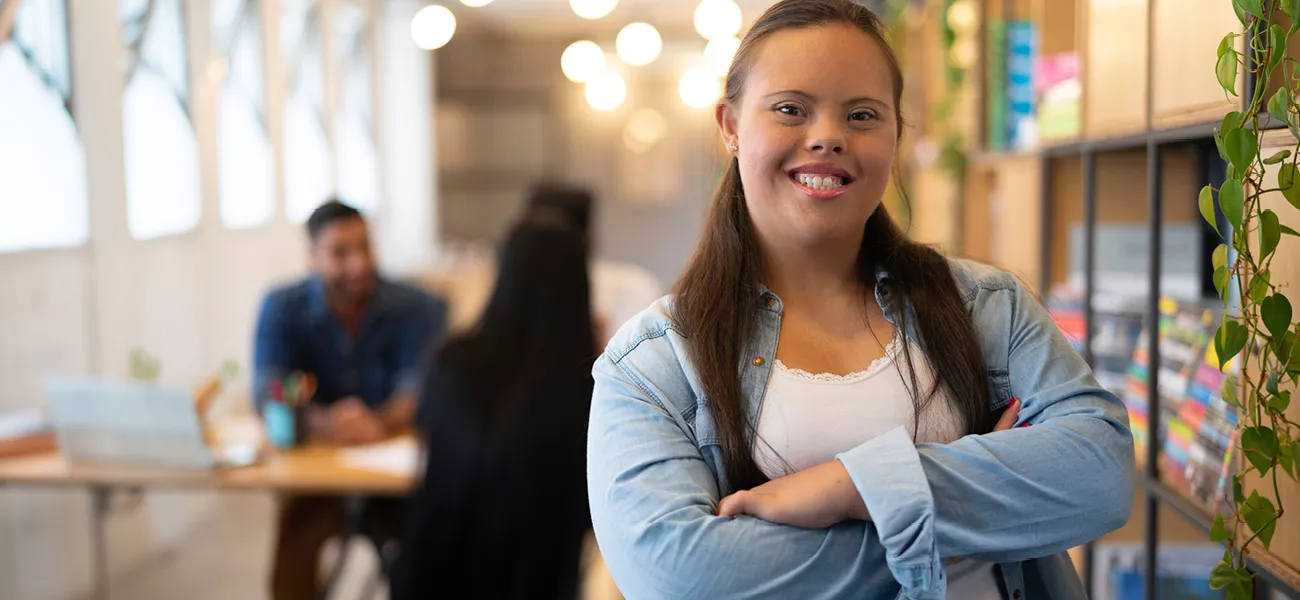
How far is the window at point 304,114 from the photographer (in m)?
6.62

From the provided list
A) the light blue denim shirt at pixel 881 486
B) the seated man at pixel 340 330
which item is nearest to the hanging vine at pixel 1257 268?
the light blue denim shirt at pixel 881 486

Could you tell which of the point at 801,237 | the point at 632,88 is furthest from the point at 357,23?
the point at 801,237

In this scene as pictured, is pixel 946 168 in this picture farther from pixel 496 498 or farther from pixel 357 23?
pixel 357 23

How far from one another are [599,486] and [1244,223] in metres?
0.73

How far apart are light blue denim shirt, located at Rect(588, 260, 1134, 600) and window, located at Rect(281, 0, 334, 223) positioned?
5.56 m

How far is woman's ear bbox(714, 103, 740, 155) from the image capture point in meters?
1.33

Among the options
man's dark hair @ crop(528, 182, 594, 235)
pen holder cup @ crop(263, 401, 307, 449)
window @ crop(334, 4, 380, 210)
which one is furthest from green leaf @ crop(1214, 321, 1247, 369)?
window @ crop(334, 4, 380, 210)

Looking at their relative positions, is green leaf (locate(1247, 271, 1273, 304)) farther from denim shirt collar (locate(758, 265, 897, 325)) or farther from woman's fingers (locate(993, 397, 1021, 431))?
denim shirt collar (locate(758, 265, 897, 325))

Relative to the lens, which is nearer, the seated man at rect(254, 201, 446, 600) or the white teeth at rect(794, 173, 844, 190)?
the white teeth at rect(794, 173, 844, 190)

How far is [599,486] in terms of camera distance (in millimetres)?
1215

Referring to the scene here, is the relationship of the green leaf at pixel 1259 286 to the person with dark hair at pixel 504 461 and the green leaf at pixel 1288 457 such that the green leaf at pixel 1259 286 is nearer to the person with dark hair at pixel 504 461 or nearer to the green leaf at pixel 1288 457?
the green leaf at pixel 1288 457

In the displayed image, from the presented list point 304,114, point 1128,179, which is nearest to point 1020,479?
point 1128,179

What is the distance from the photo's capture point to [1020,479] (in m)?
1.13

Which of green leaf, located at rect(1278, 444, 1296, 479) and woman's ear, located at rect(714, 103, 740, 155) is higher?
woman's ear, located at rect(714, 103, 740, 155)
